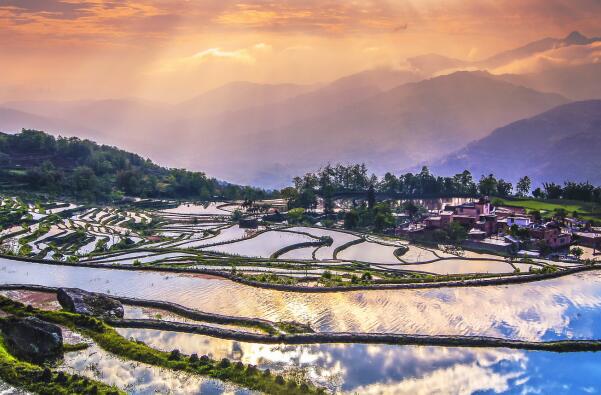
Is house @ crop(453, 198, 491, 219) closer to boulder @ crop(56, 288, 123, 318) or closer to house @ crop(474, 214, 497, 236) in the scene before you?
house @ crop(474, 214, 497, 236)

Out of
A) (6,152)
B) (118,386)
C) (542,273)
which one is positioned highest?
(6,152)

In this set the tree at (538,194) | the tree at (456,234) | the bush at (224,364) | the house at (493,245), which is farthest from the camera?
the tree at (538,194)

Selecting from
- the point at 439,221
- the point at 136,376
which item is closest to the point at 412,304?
the point at 136,376

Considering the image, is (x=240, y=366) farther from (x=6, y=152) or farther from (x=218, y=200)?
(x=6, y=152)

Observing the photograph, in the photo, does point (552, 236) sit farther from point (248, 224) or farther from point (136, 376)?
point (136, 376)

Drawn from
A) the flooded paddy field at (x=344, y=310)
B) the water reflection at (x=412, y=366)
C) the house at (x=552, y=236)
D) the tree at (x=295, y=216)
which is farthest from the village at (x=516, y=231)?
the water reflection at (x=412, y=366)

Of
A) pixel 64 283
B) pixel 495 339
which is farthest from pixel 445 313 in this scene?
pixel 64 283

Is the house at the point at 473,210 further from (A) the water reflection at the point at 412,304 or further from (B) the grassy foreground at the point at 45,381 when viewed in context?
(B) the grassy foreground at the point at 45,381
